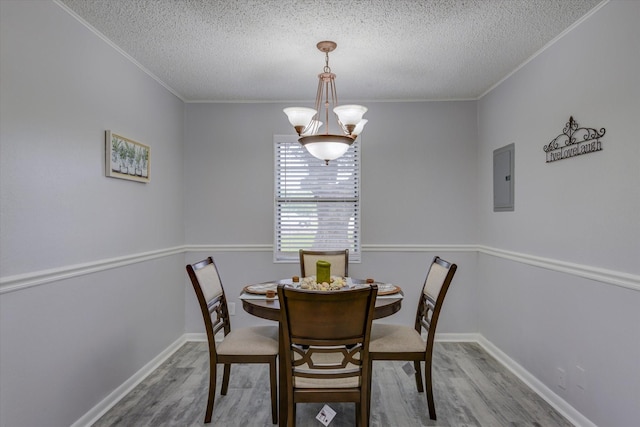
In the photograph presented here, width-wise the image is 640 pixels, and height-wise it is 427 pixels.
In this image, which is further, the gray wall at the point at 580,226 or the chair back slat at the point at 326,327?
the gray wall at the point at 580,226

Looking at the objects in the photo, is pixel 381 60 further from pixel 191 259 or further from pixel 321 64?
pixel 191 259

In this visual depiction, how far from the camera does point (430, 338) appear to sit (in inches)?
95.0

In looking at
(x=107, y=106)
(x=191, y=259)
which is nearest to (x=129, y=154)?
(x=107, y=106)

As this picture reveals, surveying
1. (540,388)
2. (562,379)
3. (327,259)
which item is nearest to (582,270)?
(562,379)

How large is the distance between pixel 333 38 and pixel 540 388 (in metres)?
2.94

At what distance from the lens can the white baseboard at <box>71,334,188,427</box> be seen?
2376 mm

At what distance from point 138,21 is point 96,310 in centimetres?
190

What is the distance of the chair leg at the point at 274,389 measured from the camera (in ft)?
7.65

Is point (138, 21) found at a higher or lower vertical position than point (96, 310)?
higher

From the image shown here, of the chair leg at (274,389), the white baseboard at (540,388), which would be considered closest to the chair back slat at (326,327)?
the chair leg at (274,389)

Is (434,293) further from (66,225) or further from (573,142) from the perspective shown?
(66,225)

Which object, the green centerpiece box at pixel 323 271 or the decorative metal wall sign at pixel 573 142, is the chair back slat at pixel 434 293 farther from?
the decorative metal wall sign at pixel 573 142

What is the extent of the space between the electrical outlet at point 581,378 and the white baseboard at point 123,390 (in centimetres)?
310

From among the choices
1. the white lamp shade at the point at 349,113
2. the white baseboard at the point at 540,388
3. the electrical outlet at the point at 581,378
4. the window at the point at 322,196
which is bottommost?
the white baseboard at the point at 540,388
